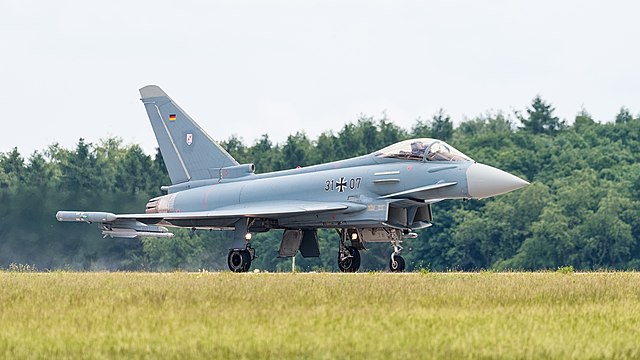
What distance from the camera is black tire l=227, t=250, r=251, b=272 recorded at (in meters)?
26.3

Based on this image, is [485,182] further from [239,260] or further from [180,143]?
[180,143]

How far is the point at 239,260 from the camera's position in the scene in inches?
1037

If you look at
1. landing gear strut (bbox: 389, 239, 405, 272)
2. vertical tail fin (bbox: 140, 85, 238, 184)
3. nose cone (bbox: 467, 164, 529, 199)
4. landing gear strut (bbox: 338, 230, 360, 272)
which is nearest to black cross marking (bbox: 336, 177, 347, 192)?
landing gear strut (bbox: 338, 230, 360, 272)

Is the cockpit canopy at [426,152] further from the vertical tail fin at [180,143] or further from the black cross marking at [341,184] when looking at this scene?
the vertical tail fin at [180,143]

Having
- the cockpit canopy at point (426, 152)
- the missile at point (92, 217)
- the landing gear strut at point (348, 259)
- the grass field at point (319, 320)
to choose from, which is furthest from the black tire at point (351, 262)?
the grass field at point (319, 320)

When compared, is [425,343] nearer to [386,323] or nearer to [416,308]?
[386,323]

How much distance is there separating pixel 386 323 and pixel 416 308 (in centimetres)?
154

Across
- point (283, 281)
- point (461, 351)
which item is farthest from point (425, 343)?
point (283, 281)

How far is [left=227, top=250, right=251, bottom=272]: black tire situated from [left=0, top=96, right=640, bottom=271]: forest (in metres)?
9.64

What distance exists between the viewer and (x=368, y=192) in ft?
82.7

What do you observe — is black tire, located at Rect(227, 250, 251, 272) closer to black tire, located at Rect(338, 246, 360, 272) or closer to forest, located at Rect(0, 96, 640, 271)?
black tire, located at Rect(338, 246, 360, 272)

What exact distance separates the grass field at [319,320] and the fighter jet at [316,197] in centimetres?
684

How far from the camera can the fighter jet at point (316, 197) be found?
2456 cm

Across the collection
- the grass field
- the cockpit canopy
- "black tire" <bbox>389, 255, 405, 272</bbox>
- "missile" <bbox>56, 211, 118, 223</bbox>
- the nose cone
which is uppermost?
the cockpit canopy
